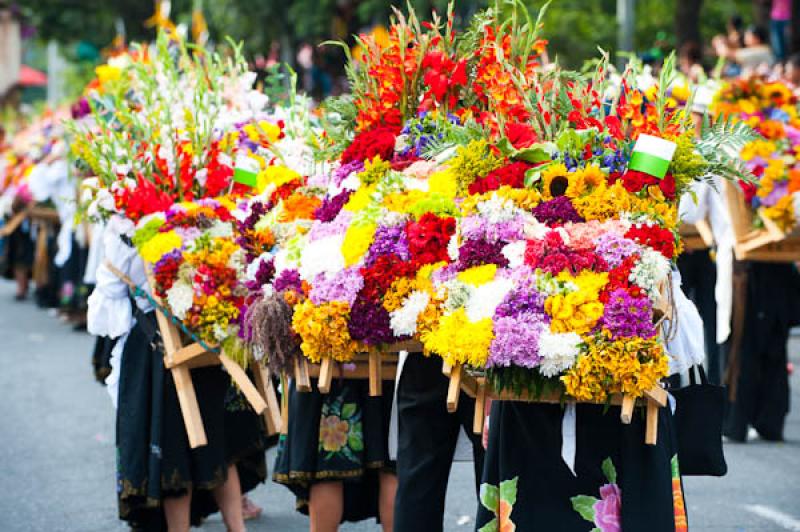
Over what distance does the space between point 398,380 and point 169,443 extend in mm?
1485

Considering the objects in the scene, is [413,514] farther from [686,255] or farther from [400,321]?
[686,255]

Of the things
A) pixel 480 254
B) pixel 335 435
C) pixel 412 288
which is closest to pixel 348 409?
pixel 335 435

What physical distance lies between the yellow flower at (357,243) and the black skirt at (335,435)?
30.4 inches

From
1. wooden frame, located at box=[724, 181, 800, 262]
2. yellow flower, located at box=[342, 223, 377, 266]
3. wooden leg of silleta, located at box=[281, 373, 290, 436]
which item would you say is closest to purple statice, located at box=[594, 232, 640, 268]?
yellow flower, located at box=[342, 223, 377, 266]

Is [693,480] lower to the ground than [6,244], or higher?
lower

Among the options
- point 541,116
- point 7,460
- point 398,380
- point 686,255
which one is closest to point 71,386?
point 7,460

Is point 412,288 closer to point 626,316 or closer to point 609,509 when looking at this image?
point 626,316

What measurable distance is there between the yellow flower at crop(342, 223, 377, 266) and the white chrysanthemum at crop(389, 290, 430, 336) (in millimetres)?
330

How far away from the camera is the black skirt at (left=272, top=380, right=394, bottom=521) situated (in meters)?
5.88

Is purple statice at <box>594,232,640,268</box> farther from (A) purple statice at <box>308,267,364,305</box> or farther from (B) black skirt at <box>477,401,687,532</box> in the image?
(A) purple statice at <box>308,267,364,305</box>

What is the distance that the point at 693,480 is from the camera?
8.22m

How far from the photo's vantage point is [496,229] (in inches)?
189

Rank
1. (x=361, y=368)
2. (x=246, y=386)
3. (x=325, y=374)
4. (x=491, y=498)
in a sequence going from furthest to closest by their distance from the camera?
1. (x=246, y=386)
2. (x=361, y=368)
3. (x=325, y=374)
4. (x=491, y=498)

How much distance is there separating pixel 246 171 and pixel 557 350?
266cm
